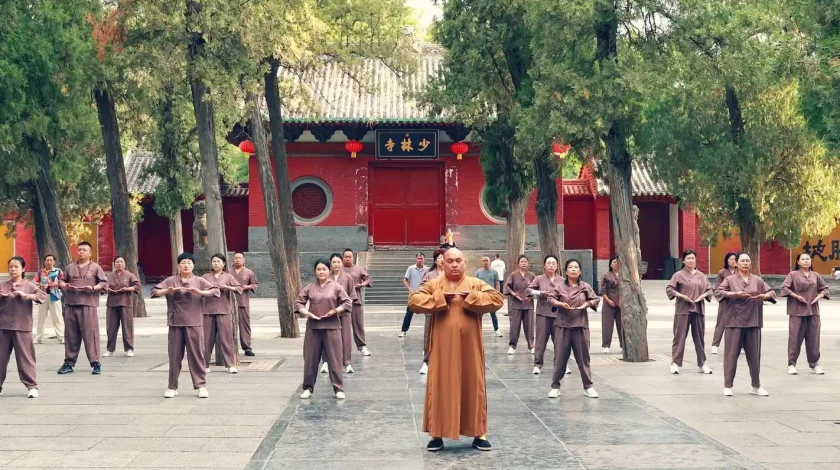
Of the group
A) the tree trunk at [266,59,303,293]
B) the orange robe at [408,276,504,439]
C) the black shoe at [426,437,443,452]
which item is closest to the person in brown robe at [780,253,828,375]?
the orange robe at [408,276,504,439]

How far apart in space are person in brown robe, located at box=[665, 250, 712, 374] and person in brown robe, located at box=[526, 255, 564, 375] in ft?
5.15

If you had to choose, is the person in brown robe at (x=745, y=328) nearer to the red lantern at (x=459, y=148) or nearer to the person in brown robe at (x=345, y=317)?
the person in brown robe at (x=345, y=317)

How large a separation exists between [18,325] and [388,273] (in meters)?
17.6

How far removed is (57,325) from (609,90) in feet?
32.8

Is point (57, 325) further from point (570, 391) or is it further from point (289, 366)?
point (570, 391)

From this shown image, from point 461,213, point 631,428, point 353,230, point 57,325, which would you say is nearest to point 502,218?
point 461,213

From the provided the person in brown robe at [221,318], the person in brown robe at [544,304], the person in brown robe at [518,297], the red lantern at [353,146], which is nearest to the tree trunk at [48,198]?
the person in brown robe at [221,318]

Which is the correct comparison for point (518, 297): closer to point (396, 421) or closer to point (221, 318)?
point (221, 318)

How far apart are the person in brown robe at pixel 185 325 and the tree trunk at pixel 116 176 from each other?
29.4ft

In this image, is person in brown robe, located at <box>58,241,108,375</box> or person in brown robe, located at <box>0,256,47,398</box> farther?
person in brown robe, located at <box>58,241,108,375</box>

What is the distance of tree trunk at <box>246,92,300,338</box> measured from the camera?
54.1 feet

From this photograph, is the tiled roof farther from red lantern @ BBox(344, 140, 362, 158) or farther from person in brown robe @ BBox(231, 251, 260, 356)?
person in brown robe @ BBox(231, 251, 260, 356)

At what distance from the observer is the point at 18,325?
9930 mm

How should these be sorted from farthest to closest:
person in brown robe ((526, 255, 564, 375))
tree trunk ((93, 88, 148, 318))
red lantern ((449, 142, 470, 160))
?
red lantern ((449, 142, 470, 160)), tree trunk ((93, 88, 148, 318)), person in brown robe ((526, 255, 564, 375))
